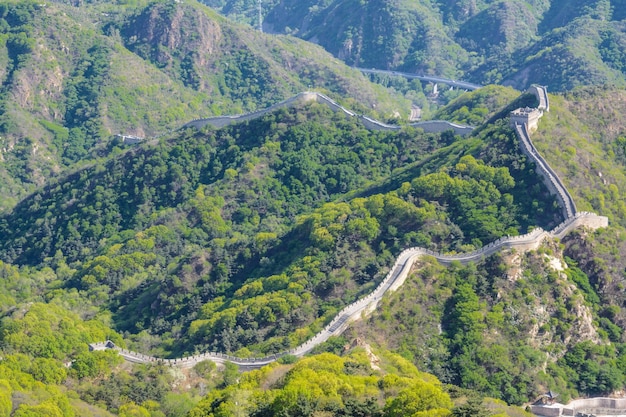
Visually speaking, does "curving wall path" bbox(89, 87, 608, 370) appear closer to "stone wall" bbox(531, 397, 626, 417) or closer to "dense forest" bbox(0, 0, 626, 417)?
"dense forest" bbox(0, 0, 626, 417)

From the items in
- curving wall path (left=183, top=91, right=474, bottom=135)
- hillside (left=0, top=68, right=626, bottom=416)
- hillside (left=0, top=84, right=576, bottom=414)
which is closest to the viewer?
hillside (left=0, top=68, right=626, bottom=416)

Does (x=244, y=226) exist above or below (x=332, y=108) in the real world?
below

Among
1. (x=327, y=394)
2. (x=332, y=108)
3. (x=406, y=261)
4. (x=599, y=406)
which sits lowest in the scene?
(x=599, y=406)

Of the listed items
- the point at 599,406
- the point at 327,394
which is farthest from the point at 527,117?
the point at 327,394

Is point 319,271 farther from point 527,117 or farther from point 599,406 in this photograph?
point 527,117

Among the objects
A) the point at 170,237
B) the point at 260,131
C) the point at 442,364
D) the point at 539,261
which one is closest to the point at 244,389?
the point at 442,364

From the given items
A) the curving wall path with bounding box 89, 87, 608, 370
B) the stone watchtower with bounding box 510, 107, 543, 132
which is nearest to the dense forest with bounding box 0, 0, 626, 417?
the curving wall path with bounding box 89, 87, 608, 370
